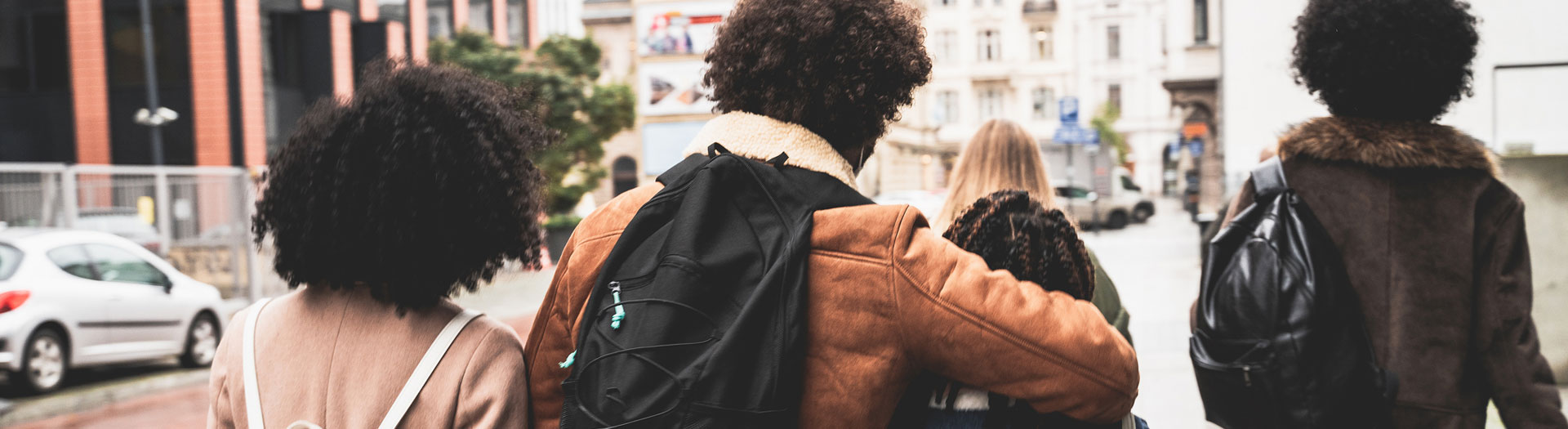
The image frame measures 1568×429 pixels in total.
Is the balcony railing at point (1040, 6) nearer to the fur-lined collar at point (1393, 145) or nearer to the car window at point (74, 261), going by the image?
the car window at point (74, 261)

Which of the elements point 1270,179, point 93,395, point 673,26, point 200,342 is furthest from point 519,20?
point 1270,179

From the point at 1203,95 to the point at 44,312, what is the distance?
29.4 meters

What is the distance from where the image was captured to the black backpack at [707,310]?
138 centimetres

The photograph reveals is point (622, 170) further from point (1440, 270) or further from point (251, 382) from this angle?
point (251, 382)

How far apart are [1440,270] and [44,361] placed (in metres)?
9.35

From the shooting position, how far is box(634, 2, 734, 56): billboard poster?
44219 millimetres

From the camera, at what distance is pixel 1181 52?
2727cm

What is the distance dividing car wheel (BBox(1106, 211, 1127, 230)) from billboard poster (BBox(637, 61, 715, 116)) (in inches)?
749

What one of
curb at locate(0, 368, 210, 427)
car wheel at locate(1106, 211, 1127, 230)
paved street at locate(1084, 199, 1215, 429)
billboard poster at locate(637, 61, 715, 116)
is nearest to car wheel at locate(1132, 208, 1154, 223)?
car wheel at locate(1106, 211, 1127, 230)

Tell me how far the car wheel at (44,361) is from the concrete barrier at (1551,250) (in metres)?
9.97

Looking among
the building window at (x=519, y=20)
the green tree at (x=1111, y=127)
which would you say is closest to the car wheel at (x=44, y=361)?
the building window at (x=519, y=20)

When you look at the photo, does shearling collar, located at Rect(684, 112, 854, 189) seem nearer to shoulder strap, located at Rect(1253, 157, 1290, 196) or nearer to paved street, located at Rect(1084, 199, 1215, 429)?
shoulder strap, located at Rect(1253, 157, 1290, 196)

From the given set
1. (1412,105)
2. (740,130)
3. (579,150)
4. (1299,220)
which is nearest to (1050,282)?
(740,130)

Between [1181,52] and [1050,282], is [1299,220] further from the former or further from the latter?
[1181,52]
